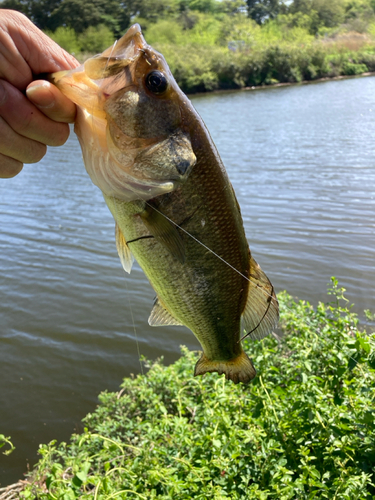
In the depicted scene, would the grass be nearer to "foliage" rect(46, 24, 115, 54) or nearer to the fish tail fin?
"foliage" rect(46, 24, 115, 54)

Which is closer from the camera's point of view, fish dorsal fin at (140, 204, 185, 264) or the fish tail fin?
fish dorsal fin at (140, 204, 185, 264)

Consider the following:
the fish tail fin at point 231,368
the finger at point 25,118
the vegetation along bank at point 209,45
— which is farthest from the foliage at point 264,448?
the vegetation along bank at point 209,45

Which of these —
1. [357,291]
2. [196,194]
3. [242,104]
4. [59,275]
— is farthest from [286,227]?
[242,104]

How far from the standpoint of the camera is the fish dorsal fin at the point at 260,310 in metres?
1.93

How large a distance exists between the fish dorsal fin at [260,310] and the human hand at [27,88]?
1.10 meters

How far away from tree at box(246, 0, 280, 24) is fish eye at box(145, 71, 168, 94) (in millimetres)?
119689

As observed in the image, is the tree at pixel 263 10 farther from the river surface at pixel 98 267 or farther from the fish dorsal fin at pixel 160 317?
the fish dorsal fin at pixel 160 317

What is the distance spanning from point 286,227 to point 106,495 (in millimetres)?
7852

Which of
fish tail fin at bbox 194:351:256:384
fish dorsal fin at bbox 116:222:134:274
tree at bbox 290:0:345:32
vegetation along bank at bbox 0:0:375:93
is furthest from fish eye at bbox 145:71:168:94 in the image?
tree at bbox 290:0:345:32

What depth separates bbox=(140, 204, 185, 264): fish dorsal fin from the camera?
5.14 feet

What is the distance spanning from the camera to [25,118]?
1.51 m

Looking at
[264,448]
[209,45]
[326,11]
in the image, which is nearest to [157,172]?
[264,448]

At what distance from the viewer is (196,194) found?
159cm

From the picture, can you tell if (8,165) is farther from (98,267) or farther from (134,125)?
(98,267)
